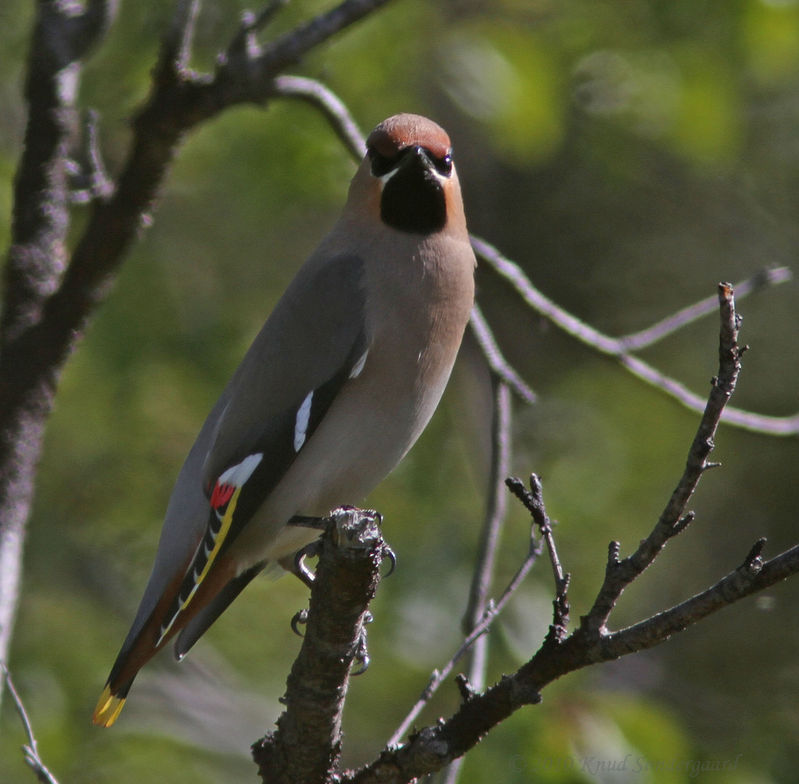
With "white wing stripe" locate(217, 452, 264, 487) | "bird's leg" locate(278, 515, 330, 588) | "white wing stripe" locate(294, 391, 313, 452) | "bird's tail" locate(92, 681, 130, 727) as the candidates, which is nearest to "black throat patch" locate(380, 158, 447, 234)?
"white wing stripe" locate(294, 391, 313, 452)

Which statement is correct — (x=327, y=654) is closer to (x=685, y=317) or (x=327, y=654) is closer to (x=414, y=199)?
(x=414, y=199)

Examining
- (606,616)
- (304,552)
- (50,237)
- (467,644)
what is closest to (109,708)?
(304,552)

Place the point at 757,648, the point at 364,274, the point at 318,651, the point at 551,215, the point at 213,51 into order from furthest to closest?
the point at 551,215 → the point at 757,648 → the point at 213,51 → the point at 364,274 → the point at 318,651

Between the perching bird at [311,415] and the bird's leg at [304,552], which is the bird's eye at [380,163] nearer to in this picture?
the perching bird at [311,415]

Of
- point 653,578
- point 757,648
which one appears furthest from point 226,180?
point 757,648

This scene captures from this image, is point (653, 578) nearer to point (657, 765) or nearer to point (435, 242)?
point (657, 765)

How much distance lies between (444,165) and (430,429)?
215cm

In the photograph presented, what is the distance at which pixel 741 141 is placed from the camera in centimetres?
595

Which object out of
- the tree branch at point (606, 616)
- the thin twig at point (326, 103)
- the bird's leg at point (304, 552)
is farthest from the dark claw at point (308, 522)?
the thin twig at point (326, 103)

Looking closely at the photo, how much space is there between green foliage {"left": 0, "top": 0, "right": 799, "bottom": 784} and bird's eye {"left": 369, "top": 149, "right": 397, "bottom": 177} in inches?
35.4

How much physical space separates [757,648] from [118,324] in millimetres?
3707

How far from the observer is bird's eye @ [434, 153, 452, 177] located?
13.4 feet

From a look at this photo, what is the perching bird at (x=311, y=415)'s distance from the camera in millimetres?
3625

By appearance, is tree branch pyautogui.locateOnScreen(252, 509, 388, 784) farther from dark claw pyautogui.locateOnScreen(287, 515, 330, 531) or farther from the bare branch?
dark claw pyautogui.locateOnScreen(287, 515, 330, 531)
